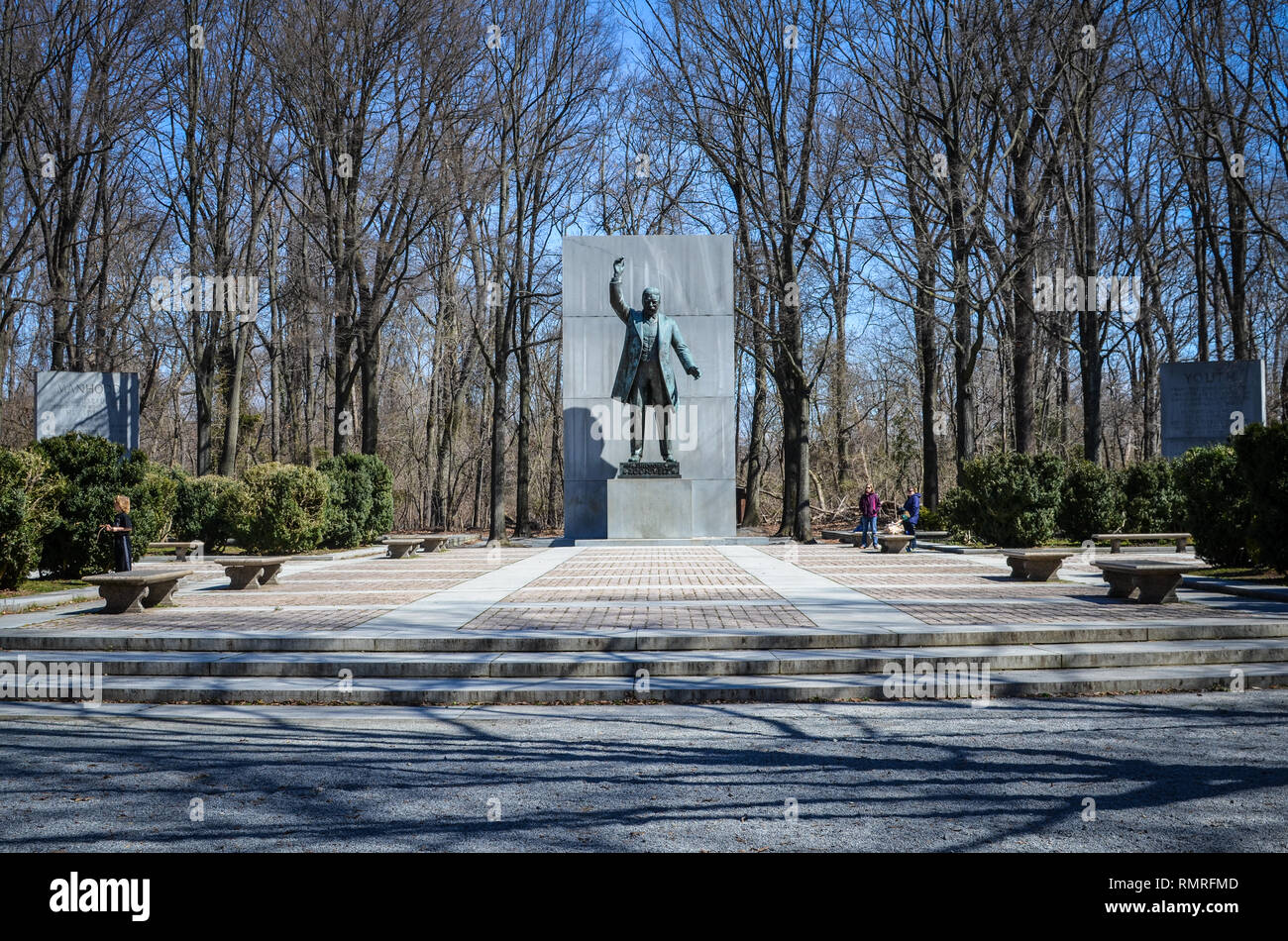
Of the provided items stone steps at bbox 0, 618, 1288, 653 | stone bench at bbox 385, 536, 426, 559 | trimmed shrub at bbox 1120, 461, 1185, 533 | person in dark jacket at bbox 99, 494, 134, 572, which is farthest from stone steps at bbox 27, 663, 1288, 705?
trimmed shrub at bbox 1120, 461, 1185, 533

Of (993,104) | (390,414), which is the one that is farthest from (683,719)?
(390,414)

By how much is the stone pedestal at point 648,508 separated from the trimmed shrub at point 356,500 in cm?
636

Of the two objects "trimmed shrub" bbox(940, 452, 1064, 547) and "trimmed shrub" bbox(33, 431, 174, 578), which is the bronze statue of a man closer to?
"trimmed shrub" bbox(940, 452, 1064, 547)

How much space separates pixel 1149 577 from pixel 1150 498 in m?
13.5

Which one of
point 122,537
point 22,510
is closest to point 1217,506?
point 122,537

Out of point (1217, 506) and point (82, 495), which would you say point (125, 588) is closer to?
point (82, 495)

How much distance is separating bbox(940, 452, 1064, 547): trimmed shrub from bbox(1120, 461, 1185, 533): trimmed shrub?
3.11m

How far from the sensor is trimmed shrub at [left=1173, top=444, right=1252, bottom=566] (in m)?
15.7

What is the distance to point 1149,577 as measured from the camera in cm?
1216

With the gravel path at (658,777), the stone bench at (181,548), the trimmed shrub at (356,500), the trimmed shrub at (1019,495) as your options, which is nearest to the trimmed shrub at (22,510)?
the gravel path at (658,777)

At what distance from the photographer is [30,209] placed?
32375 millimetres
